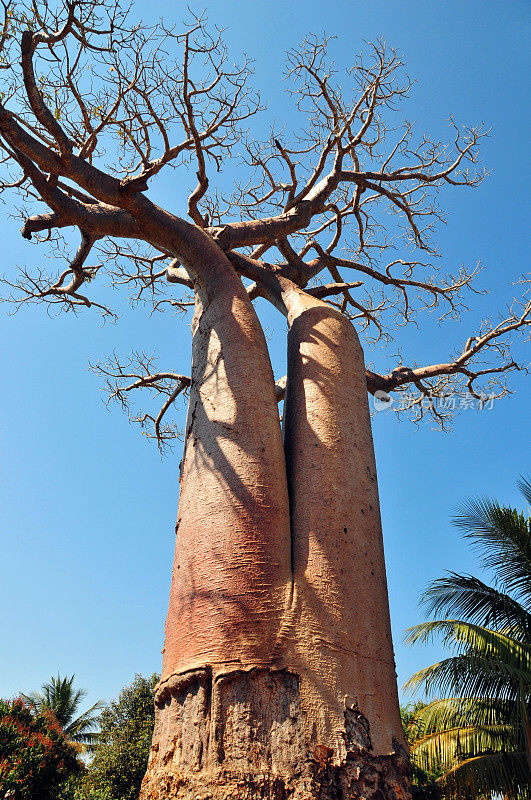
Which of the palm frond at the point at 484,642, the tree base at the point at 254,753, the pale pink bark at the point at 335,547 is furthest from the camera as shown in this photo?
the palm frond at the point at 484,642

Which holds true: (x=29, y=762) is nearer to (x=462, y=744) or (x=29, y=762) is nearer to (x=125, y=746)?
(x=125, y=746)

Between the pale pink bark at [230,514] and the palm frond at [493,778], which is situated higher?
the pale pink bark at [230,514]

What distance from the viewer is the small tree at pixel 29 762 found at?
242 inches

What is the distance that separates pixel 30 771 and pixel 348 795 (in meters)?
5.87

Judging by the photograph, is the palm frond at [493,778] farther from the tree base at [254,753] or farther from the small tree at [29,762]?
the tree base at [254,753]

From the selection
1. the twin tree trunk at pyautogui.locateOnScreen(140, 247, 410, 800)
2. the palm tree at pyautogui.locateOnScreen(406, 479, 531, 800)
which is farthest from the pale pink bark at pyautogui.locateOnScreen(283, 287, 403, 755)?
the palm tree at pyautogui.locateOnScreen(406, 479, 531, 800)

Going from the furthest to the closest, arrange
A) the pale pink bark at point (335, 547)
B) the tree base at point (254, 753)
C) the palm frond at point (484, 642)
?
the palm frond at point (484, 642) → the pale pink bark at point (335, 547) → the tree base at point (254, 753)

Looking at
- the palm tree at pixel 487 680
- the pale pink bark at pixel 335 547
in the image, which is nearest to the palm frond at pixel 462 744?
the palm tree at pixel 487 680

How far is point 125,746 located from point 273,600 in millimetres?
5822

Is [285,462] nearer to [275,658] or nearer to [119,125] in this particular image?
[275,658]

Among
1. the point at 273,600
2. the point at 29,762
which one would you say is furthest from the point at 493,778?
the point at 273,600

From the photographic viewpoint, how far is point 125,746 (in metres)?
6.75

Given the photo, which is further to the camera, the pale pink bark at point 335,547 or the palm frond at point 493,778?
the palm frond at point 493,778

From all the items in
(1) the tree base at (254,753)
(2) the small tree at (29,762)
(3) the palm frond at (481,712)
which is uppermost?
(3) the palm frond at (481,712)
